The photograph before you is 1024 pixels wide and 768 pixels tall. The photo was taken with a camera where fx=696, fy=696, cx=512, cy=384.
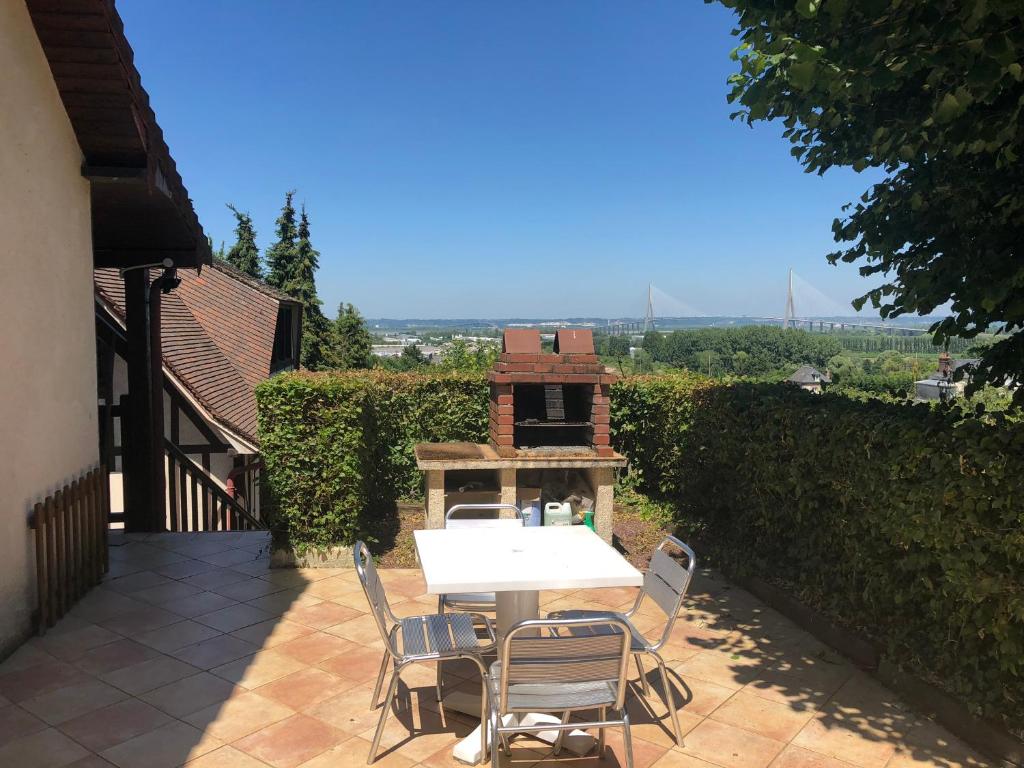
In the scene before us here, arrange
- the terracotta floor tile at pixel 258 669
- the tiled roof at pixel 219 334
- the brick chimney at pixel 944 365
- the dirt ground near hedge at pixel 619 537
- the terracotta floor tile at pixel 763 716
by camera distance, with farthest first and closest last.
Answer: the tiled roof at pixel 219 334 < the dirt ground near hedge at pixel 619 537 < the brick chimney at pixel 944 365 < the terracotta floor tile at pixel 258 669 < the terracotta floor tile at pixel 763 716

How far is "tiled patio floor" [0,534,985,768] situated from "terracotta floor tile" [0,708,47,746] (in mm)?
12

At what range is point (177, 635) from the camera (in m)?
5.01

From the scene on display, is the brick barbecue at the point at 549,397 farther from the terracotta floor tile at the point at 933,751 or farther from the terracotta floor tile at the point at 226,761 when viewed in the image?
the terracotta floor tile at the point at 226,761

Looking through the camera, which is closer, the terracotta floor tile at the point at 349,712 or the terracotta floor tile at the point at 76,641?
the terracotta floor tile at the point at 349,712

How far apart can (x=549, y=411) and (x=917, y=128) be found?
→ 431 centimetres

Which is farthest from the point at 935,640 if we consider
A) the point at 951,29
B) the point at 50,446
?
the point at 50,446

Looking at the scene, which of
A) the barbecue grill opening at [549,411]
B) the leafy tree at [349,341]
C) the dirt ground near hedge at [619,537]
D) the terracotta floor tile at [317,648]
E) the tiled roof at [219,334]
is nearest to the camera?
the terracotta floor tile at [317,648]

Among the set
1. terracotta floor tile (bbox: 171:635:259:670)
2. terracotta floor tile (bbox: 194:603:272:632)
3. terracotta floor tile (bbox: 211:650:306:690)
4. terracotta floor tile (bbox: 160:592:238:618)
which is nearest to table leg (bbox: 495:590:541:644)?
terracotta floor tile (bbox: 211:650:306:690)

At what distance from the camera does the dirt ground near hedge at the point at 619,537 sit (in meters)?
6.84

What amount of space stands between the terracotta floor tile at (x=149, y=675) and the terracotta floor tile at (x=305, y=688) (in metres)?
0.60

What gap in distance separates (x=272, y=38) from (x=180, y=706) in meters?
17.0

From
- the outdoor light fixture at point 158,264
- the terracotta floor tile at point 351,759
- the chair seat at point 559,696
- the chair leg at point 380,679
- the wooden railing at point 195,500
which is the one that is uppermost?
the outdoor light fixture at point 158,264

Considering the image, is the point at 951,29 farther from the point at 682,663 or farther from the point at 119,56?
the point at 119,56

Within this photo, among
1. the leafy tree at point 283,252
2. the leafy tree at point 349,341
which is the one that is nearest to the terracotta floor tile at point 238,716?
the leafy tree at point 349,341
